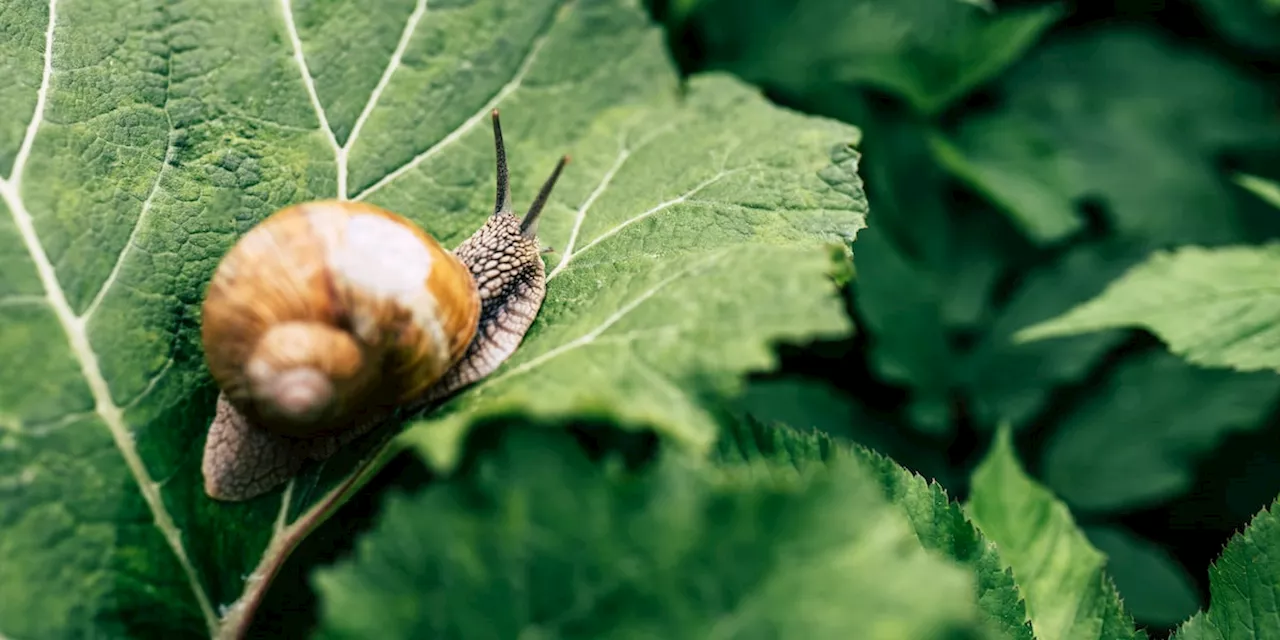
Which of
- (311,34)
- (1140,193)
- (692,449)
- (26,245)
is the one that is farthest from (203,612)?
(1140,193)

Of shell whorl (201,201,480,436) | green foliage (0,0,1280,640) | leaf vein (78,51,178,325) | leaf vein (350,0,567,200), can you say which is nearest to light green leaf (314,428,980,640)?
green foliage (0,0,1280,640)

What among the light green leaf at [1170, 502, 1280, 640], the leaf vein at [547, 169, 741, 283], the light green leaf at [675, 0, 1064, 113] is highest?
the leaf vein at [547, 169, 741, 283]

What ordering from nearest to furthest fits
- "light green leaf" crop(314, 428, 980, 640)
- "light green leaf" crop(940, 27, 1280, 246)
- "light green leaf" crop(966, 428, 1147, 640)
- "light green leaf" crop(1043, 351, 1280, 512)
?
"light green leaf" crop(314, 428, 980, 640), "light green leaf" crop(966, 428, 1147, 640), "light green leaf" crop(1043, 351, 1280, 512), "light green leaf" crop(940, 27, 1280, 246)

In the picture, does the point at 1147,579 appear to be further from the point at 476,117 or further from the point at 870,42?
the point at 476,117

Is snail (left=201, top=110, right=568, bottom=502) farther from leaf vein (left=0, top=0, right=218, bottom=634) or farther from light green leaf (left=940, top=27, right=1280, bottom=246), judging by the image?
light green leaf (left=940, top=27, right=1280, bottom=246)

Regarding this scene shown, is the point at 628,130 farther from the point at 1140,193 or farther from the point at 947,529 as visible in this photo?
the point at 1140,193

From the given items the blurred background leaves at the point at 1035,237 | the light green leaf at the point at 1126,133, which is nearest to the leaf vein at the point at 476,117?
the blurred background leaves at the point at 1035,237

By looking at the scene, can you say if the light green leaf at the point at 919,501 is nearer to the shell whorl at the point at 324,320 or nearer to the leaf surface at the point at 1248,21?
the shell whorl at the point at 324,320
